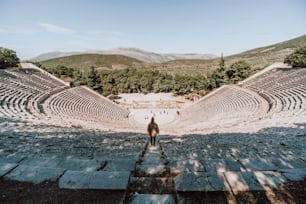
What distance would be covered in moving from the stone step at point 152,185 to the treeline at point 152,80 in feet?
152

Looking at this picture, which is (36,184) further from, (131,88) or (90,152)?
(131,88)

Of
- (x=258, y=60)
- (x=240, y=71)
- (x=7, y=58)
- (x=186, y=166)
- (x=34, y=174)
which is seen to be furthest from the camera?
(x=258, y=60)

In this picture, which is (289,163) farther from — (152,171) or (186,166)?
(152,171)

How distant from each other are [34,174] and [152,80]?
65541 millimetres

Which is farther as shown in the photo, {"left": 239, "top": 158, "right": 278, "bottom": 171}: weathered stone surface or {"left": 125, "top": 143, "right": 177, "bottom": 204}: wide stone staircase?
{"left": 239, "top": 158, "right": 278, "bottom": 171}: weathered stone surface

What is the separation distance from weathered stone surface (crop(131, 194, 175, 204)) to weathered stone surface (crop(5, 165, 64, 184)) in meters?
1.39

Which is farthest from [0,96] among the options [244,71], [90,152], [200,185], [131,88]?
[131,88]

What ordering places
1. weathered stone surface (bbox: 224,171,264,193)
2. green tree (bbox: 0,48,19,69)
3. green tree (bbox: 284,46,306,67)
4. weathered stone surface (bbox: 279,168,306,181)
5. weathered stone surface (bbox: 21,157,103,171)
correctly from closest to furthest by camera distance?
weathered stone surface (bbox: 224,171,264,193) → weathered stone surface (bbox: 279,168,306,181) → weathered stone surface (bbox: 21,157,103,171) → green tree (bbox: 284,46,306,67) → green tree (bbox: 0,48,19,69)

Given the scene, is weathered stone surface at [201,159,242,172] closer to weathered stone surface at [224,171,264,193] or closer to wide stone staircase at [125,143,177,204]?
weathered stone surface at [224,171,264,193]

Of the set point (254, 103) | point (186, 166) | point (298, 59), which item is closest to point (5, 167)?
point (186, 166)

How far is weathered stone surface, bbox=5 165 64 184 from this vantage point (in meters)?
3.19

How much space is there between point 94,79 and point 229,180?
172ft

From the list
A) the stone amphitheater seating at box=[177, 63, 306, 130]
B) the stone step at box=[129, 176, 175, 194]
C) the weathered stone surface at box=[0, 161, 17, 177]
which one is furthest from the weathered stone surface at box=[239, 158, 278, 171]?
the stone amphitheater seating at box=[177, 63, 306, 130]

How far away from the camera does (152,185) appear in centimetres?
306
